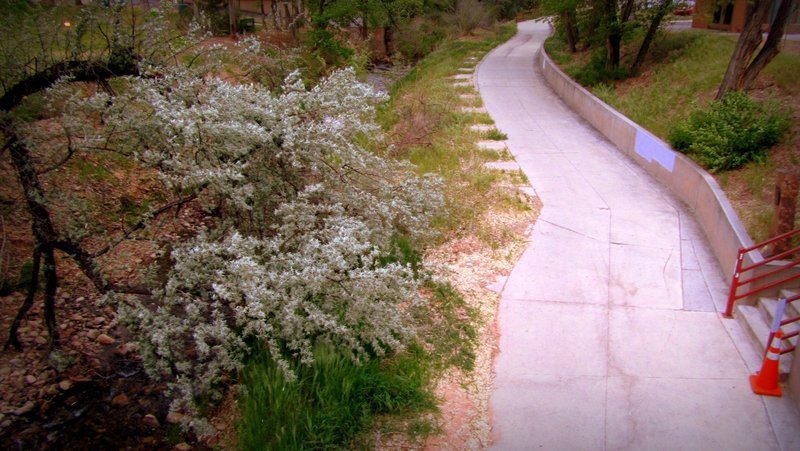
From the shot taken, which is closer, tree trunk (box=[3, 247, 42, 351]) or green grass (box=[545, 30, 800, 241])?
tree trunk (box=[3, 247, 42, 351])

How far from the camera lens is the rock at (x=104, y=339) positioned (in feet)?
20.4

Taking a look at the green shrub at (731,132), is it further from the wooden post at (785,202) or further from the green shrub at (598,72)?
the green shrub at (598,72)

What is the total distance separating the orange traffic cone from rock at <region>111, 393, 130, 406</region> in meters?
5.50

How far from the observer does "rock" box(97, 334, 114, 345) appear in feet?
20.4

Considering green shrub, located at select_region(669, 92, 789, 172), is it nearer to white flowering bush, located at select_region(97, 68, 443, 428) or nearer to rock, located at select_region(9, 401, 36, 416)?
white flowering bush, located at select_region(97, 68, 443, 428)

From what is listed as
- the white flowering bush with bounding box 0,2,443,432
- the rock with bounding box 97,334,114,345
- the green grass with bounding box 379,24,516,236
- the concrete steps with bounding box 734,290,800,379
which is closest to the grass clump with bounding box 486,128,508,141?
the green grass with bounding box 379,24,516,236

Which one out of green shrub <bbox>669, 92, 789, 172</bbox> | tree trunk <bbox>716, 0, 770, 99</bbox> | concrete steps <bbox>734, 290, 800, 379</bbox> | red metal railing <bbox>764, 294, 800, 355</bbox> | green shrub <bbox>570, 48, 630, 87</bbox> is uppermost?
tree trunk <bbox>716, 0, 770, 99</bbox>

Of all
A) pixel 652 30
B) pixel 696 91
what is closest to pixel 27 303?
pixel 696 91

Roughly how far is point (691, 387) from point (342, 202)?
140 inches

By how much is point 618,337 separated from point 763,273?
172 cm

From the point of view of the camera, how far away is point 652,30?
14.6 metres

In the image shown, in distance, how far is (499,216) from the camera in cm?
844

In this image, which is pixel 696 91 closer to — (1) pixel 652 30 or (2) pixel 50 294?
(1) pixel 652 30

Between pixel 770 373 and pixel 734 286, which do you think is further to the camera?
pixel 734 286
